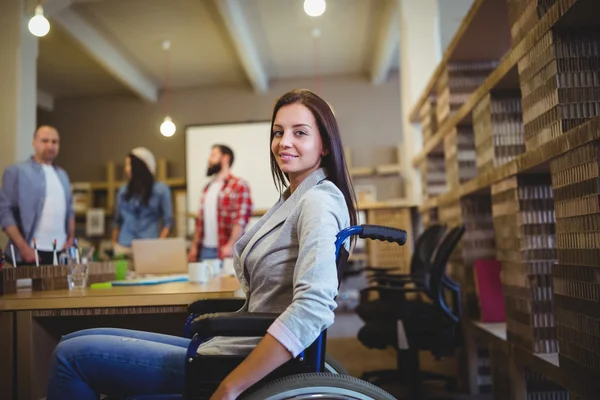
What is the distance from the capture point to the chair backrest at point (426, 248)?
2.90 m

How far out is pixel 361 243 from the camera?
6.88 metres

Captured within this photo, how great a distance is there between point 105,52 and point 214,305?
18.0ft

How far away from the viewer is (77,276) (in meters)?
1.93

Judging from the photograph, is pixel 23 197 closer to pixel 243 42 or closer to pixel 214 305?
pixel 214 305

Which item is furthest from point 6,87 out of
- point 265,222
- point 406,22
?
point 265,222

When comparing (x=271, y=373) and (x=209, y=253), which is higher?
(x=209, y=253)

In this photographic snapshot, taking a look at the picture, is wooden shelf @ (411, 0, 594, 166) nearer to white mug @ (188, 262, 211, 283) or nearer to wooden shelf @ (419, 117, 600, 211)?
wooden shelf @ (419, 117, 600, 211)

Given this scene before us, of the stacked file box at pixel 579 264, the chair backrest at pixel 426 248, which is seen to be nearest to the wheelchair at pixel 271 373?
the stacked file box at pixel 579 264

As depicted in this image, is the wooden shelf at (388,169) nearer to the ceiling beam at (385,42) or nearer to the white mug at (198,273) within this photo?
the ceiling beam at (385,42)

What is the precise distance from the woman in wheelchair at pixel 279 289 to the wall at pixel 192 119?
627cm

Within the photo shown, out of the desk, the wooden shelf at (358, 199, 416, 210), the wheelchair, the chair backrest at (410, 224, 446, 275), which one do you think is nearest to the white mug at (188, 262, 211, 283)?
the desk

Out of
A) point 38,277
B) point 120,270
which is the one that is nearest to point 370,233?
point 38,277

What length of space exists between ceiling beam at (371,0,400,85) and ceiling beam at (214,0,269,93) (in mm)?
1455

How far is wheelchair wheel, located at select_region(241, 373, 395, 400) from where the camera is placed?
97 cm
